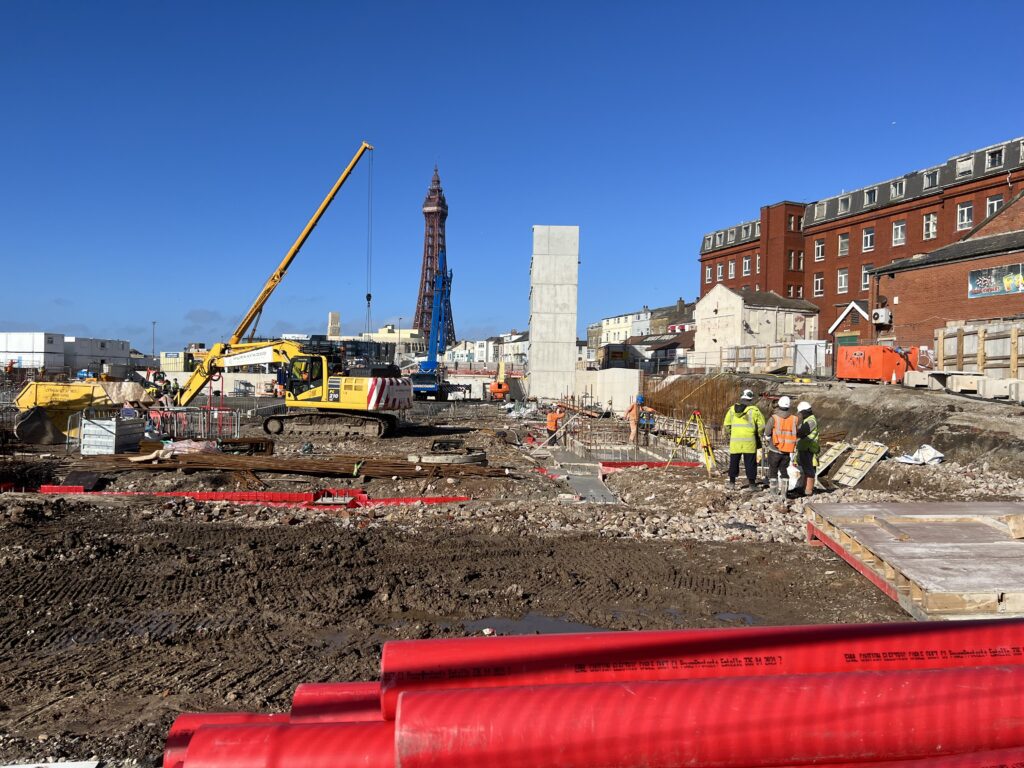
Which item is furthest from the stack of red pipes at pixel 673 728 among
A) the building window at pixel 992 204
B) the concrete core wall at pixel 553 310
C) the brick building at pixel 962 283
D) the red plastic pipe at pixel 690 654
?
the building window at pixel 992 204

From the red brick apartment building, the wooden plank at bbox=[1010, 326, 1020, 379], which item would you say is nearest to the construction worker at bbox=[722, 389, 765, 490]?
the wooden plank at bbox=[1010, 326, 1020, 379]

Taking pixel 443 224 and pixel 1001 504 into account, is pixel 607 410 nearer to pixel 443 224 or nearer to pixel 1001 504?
pixel 1001 504

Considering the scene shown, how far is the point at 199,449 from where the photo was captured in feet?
50.5

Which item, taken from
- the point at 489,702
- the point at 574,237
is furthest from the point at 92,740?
the point at 574,237

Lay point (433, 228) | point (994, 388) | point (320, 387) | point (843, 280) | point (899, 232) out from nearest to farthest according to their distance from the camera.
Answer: point (994, 388) < point (320, 387) < point (899, 232) < point (843, 280) < point (433, 228)

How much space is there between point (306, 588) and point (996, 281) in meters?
27.6

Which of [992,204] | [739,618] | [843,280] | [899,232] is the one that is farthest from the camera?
[843,280]

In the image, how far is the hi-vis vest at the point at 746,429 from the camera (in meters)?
11.7

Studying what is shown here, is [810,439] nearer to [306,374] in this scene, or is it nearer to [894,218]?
[306,374]

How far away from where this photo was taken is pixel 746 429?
1170 cm

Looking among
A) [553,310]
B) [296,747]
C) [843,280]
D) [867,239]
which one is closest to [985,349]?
[296,747]

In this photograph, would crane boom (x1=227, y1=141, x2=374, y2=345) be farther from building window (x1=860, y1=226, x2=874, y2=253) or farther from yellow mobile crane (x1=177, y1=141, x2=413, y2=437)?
building window (x1=860, y1=226, x2=874, y2=253)

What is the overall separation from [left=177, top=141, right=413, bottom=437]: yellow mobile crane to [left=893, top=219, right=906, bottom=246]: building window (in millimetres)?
30954

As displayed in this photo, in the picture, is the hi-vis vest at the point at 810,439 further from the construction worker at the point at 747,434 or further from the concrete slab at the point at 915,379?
the concrete slab at the point at 915,379
